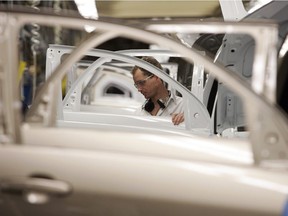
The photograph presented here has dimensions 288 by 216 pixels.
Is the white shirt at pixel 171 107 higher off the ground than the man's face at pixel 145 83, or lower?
lower

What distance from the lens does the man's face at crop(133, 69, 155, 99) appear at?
3822 mm

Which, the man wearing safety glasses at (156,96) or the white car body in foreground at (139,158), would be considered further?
the man wearing safety glasses at (156,96)

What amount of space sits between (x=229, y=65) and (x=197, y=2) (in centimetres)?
208

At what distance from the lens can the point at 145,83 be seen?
3863 mm

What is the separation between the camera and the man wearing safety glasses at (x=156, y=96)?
3.80 m

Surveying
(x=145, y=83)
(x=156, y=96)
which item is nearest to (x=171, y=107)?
(x=156, y=96)

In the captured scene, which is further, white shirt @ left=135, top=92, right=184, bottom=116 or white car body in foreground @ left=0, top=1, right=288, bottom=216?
white shirt @ left=135, top=92, right=184, bottom=116

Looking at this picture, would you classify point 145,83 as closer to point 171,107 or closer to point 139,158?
point 171,107

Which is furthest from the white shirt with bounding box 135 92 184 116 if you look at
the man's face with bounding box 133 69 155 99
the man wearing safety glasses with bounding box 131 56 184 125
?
the man's face with bounding box 133 69 155 99

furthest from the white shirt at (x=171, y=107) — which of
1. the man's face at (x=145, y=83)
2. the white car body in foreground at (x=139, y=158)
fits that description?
the white car body in foreground at (x=139, y=158)

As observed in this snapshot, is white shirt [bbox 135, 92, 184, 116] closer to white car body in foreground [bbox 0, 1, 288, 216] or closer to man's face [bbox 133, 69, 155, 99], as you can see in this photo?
man's face [bbox 133, 69, 155, 99]

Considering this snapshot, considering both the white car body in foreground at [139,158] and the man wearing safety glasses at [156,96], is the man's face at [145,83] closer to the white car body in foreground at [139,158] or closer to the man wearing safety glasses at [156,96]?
the man wearing safety glasses at [156,96]

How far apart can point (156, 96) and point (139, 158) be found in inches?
96.9

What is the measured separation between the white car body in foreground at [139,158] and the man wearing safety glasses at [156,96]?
2.17 meters
